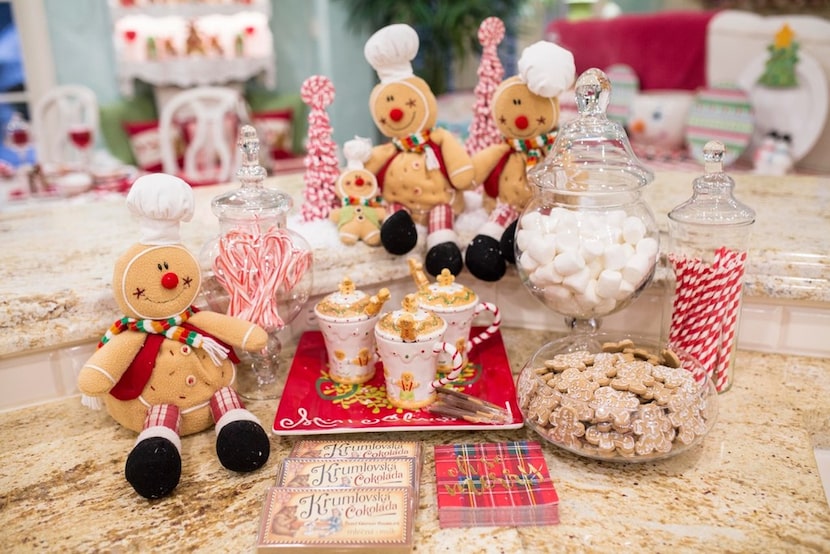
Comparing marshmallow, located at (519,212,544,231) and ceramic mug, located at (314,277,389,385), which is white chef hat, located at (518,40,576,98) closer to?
marshmallow, located at (519,212,544,231)

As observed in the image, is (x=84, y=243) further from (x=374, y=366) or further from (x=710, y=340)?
(x=710, y=340)

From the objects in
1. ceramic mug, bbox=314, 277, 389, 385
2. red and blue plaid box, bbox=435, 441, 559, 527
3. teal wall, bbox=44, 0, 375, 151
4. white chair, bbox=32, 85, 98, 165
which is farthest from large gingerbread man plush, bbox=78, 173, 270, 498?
teal wall, bbox=44, 0, 375, 151

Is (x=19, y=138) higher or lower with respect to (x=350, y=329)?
higher

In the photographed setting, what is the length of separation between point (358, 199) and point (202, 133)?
2086mm

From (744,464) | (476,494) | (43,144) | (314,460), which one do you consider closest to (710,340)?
(744,464)

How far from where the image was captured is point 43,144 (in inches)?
131

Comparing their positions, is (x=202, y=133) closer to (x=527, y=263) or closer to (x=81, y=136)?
(x=81, y=136)

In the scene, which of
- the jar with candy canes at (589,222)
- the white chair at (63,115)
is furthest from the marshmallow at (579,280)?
the white chair at (63,115)

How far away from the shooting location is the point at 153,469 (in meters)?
0.77

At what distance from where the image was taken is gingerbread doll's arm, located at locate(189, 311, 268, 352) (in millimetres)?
890

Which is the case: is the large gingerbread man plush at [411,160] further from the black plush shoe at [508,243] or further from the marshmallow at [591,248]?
the marshmallow at [591,248]

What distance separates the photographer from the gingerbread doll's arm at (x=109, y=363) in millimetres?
813

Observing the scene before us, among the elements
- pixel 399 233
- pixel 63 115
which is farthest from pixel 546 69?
pixel 63 115

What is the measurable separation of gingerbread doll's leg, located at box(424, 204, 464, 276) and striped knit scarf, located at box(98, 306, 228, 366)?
0.37 meters
